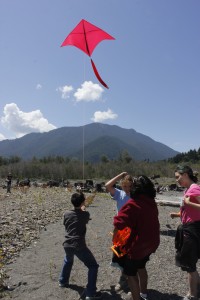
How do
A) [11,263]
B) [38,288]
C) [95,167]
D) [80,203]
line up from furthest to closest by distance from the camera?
[95,167], [11,263], [38,288], [80,203]

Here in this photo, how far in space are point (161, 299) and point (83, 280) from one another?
5.09 ft

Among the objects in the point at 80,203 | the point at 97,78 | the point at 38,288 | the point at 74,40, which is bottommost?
the point at 38,288

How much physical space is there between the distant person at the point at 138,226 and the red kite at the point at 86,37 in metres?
4.71

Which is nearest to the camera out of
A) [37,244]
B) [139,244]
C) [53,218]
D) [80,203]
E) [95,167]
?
[139,244]

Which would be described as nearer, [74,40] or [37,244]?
[74,40]

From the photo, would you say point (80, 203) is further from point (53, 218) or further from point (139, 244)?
point (53, 218)

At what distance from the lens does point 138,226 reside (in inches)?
173

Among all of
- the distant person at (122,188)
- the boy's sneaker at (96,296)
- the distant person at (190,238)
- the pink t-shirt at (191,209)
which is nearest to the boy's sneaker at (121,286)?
the distant person at (122,188)

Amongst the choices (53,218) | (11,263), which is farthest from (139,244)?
(53,218)

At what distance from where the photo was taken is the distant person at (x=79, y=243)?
5430 millimetres

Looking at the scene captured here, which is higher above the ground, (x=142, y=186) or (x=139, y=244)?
(x=142, y=186)

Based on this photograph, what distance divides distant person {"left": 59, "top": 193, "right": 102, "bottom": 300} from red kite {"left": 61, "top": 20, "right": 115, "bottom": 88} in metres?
4.00

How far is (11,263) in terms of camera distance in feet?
25.8

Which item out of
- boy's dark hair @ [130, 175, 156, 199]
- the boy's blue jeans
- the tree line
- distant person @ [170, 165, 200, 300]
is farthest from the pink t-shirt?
the tree line
